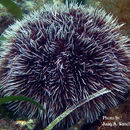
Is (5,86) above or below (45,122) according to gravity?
above

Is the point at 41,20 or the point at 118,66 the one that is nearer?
the point at 118,66

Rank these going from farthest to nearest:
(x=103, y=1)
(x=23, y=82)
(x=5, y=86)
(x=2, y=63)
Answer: (x=103, y=1) → (x=2, y=63) → (x=5, y=86) → (x=23, y=82)

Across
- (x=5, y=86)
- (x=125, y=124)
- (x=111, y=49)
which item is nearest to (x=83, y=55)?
(x=111, y=49)

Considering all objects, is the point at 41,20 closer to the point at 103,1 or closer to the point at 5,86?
the point at 5,86

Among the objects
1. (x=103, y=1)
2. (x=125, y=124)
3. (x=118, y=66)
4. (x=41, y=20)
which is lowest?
(x=125, y=124)

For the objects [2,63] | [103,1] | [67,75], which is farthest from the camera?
[103,1]

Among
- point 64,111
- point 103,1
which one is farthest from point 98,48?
point 103,1

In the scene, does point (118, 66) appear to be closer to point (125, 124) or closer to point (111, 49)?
point (111, 49)
